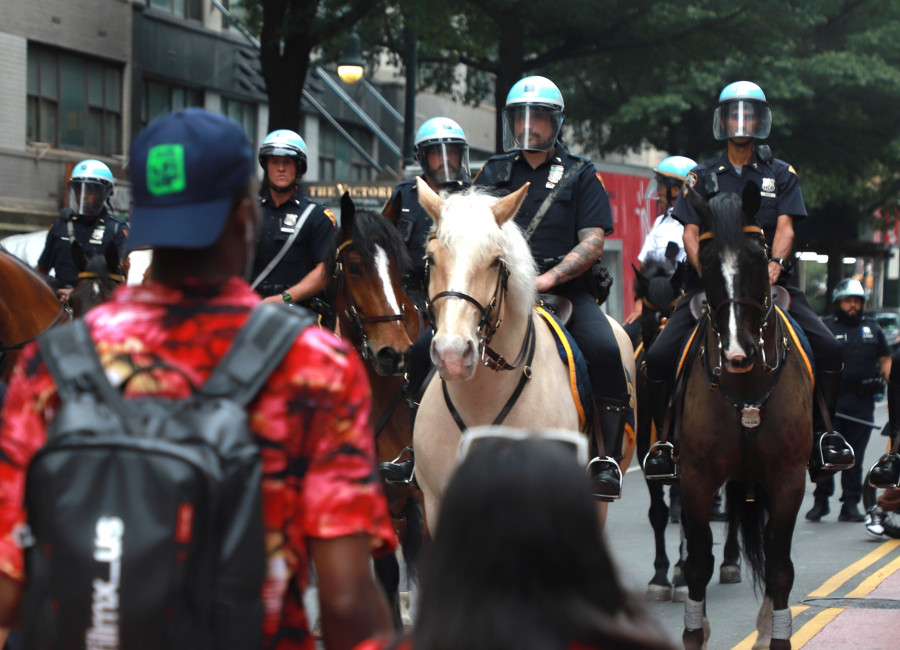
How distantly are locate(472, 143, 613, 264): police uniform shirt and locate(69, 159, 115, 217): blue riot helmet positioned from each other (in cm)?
559

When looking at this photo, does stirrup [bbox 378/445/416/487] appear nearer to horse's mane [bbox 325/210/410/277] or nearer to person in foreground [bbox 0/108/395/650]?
horse's mane [bbox 325/210/410/277]

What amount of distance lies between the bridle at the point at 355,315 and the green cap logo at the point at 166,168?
4.78m

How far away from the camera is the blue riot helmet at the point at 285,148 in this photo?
8.00m

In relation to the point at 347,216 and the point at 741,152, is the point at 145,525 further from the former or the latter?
the point at 741,152

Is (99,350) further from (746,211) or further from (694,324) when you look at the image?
(694,324)

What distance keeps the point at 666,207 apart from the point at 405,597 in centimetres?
583

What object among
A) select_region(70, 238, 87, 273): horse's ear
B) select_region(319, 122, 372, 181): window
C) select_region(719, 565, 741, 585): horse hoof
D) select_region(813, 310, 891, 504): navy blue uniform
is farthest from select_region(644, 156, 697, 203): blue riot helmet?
select_region(319, 122, 372, 181): window

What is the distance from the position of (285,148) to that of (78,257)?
140 inches

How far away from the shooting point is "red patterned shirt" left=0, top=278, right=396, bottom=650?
87.2 inches

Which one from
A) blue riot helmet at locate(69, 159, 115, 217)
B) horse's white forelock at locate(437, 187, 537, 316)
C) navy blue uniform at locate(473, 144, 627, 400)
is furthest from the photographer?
blue riot helmet at locate(69, 159, 115, 217)

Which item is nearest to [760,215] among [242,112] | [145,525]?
[145,525]

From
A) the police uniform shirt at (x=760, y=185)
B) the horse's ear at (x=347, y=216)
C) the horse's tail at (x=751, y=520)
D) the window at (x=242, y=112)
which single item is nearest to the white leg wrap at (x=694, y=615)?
the horse's tail at (x=751, y=520)

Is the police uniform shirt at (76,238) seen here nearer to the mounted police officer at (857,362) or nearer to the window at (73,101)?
the mounted police officer at (857,362)

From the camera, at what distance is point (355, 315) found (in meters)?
7.15
